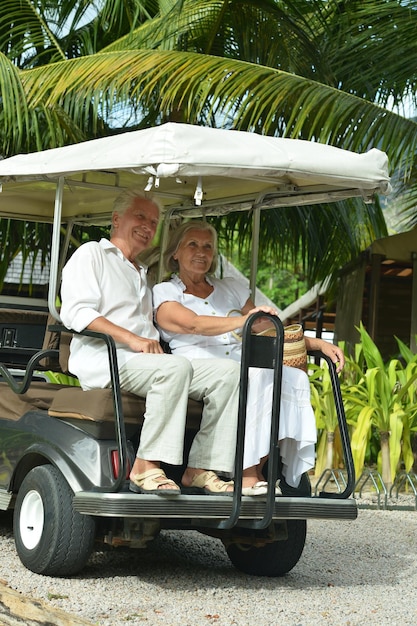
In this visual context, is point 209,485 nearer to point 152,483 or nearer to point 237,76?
point 152,483

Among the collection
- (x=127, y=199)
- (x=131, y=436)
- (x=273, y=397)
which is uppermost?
(x=127, y=199)

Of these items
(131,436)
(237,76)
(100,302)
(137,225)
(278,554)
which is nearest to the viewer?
(131,436)

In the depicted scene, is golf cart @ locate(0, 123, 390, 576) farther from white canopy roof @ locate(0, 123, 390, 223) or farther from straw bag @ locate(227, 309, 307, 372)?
straw bag @ locate(227, 309, 307, 372)

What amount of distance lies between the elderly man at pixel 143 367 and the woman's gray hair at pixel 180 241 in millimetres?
149

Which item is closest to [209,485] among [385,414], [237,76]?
[385,414]

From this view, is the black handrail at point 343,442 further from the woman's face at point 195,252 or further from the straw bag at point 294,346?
the woman's face at point 195,252

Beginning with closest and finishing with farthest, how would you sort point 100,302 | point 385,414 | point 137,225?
1. point 100,302
2. point 137,225
3. point 385,414

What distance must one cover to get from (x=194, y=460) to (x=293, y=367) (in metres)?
0.64

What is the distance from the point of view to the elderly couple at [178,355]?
15.6 feet

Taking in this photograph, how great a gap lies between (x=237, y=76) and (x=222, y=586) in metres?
5.00

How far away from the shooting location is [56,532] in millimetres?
4871

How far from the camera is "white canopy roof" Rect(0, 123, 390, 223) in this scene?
4691 millimetres

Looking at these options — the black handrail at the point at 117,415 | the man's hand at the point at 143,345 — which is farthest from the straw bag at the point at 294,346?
the black handrail at the point at 117,415

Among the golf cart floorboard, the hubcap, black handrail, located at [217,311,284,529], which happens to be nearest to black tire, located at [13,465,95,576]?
the hubcap
